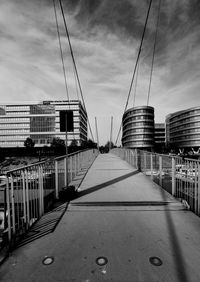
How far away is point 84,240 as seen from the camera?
2.43 metres

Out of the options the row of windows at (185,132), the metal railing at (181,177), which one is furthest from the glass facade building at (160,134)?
the metal railing at (181,177)

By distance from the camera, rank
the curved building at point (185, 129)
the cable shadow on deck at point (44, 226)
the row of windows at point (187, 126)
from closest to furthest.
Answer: the cable shadow on deck at point (44, 226)
the row of windows at point (187, 126)
the curved building at point (185, 129)

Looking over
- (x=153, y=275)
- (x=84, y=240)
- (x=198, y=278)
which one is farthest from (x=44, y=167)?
(x=198, y=278)

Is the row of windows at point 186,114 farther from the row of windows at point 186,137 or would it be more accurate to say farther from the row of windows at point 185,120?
the row of windows at point 186,137

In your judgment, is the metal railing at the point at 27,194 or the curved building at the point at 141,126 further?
the curved building at the point at 141,126

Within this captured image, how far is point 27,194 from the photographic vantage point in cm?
288

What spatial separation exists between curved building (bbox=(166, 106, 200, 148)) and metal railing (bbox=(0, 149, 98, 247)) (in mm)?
87143

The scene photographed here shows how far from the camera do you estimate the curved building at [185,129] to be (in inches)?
2987

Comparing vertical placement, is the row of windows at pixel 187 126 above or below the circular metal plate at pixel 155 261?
above

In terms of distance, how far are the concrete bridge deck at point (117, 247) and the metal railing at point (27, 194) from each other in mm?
439

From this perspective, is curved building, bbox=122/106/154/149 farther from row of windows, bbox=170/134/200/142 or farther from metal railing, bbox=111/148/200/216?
metal railing, bbox=111/148/200/216

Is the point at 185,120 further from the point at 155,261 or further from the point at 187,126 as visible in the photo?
the point at 155,261

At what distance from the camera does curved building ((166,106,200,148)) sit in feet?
249

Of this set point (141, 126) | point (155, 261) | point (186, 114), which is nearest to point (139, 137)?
point (141, 126)
